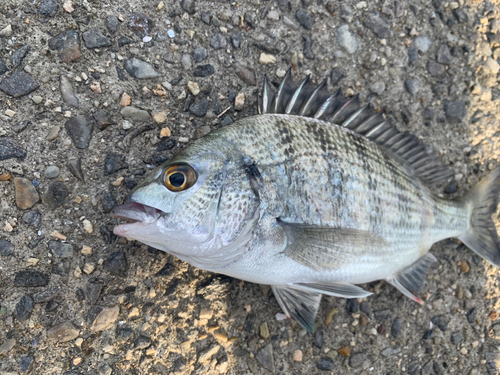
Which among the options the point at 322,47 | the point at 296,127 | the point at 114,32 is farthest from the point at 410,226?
the point at 114,32

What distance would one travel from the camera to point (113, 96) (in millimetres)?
1788

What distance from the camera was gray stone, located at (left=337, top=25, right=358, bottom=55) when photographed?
214 cm

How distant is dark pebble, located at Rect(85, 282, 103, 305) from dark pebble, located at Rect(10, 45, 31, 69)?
114 cm

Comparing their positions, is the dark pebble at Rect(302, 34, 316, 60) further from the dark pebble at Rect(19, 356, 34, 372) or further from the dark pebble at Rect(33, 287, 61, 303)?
the dark pebble at Rect(19, 356, 34, 372)

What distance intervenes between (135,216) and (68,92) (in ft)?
2.73

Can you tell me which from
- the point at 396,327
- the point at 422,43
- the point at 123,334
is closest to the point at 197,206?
the point at 123,334

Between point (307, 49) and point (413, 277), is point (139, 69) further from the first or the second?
point (413, 277)

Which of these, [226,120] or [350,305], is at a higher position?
[226,120]

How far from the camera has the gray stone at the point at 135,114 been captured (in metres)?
1.79

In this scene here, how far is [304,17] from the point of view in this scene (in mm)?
2088

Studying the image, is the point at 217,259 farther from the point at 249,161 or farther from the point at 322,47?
the point at 322,47

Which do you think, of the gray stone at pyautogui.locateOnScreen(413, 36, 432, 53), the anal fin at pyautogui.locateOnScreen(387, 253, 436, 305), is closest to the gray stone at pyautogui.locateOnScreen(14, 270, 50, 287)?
the anal fin at pyautogui.locateOnScreen(387, 253, 436, 305)

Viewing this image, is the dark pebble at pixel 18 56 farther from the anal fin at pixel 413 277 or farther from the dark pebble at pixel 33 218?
the anal fin at pixel 413 277

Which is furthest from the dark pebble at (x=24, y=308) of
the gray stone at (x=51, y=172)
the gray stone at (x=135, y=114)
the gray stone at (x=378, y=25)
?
the gray stone at (x=378, y=25)
